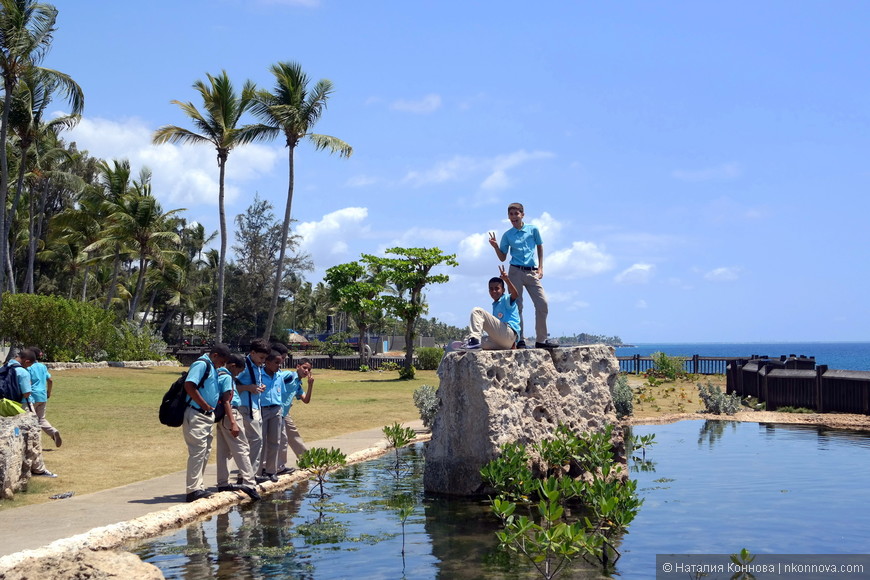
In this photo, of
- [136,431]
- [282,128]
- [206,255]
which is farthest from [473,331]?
[206,255]

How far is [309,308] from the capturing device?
93562mm

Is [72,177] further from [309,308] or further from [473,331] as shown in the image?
[309,308]

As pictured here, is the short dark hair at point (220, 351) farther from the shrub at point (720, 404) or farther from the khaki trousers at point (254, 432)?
the shrub at point (720, 404)

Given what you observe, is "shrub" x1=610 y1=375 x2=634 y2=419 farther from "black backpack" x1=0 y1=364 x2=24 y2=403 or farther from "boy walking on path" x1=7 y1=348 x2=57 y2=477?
"black backpack" x1=0 y1=364 x2=24 y2=403

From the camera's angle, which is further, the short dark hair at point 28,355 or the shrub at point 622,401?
the shrub at point 622,401

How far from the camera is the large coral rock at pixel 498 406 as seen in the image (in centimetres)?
1008

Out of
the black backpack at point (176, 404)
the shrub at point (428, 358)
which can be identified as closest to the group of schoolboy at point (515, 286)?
the black backpack at point (176, 404)

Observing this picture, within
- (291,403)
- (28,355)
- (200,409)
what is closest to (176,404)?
(200,409)

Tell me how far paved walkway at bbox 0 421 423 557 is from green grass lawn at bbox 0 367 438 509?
55 cm

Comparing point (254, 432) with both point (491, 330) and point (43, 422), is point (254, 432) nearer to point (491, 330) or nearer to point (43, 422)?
point (491, 330)

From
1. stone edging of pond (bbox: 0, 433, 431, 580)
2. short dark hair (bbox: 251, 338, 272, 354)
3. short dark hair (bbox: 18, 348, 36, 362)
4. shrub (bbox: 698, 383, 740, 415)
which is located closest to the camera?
stone edging of pond (bbox: 0, 433, 431, 580)

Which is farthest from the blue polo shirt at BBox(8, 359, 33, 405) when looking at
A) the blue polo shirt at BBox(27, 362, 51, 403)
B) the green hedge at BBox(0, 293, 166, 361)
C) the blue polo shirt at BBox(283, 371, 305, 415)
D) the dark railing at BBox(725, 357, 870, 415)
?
the green hedge at BBox(0, 293, 166, 361)

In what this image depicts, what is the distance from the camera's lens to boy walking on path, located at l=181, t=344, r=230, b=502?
30.6 ft

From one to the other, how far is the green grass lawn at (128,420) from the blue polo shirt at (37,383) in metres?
0.91
